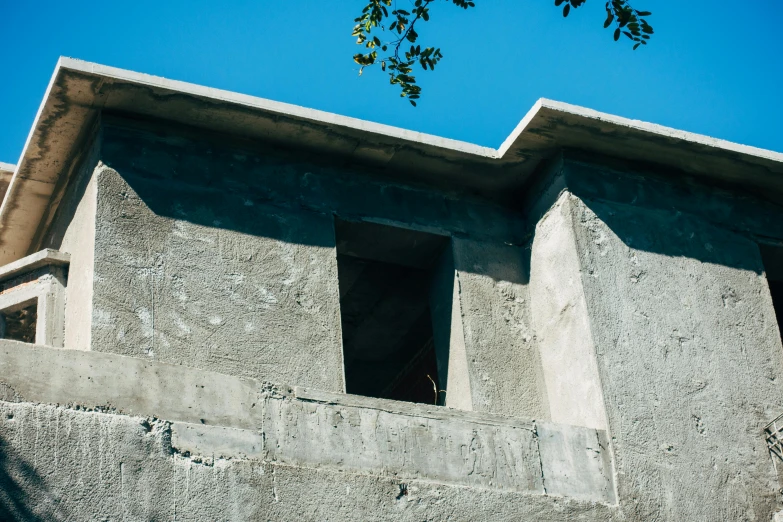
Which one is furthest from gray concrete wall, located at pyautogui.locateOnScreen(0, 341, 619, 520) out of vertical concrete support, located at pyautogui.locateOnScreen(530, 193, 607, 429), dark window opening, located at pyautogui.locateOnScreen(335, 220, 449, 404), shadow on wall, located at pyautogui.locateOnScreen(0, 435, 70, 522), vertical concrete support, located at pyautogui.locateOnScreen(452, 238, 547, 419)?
dark window opening, located at pyautogui.locateOnScreen(335, 220, 449, 404)

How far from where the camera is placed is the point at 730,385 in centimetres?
788

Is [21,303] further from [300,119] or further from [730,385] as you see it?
[730,385]

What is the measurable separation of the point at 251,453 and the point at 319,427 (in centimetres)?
46

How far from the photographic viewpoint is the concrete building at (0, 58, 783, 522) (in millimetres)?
6168

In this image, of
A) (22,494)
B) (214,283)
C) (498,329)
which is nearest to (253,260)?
(214,283)

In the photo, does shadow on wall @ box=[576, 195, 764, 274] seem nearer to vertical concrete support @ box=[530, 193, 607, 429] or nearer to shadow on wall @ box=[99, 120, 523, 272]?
vertical concrete support @ box=[530, 193, 607, 429]

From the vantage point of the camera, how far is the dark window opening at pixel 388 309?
8.47 m

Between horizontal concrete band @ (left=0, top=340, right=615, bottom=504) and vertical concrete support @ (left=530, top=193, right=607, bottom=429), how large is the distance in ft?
1.15

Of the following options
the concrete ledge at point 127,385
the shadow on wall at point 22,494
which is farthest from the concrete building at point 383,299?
the shadow on wall at point 22,494

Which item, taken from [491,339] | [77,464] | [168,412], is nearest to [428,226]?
[491,339]

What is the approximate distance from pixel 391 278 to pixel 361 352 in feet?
3.68

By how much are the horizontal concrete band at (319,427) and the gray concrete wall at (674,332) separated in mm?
367

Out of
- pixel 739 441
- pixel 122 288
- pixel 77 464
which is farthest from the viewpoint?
pixel 739 441

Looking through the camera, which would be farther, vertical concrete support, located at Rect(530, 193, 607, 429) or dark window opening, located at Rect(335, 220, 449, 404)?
dark window opening, located at Rect(335, 220, 449, 404)
